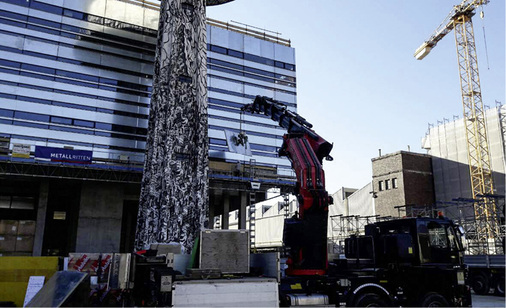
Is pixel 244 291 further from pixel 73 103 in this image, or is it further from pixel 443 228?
pixel 73 103

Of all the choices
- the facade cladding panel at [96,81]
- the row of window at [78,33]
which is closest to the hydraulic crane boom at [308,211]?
the facade cladding panel at [96,81]

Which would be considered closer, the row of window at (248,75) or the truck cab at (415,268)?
the truck cab at (415,268)

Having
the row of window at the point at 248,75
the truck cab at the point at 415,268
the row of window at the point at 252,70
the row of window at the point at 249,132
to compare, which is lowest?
the truck cab at the point at 415,268

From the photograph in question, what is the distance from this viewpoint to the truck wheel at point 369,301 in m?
11.8

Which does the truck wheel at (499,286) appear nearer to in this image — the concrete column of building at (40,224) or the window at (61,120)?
the concrete column of building at (40,224)

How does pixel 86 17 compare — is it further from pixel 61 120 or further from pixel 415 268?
pixel 415 268

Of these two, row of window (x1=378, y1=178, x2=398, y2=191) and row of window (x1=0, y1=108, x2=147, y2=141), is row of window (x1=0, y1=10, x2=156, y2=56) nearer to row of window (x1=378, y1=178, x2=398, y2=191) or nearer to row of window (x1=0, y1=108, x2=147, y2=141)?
row of window (x1=0, y1=108, x2=147, y2=141)

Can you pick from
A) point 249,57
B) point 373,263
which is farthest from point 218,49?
point 373,263

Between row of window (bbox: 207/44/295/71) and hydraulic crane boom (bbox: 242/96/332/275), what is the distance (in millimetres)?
31600

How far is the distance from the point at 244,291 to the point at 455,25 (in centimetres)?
Result: 6842

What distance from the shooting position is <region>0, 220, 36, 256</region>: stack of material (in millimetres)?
31016

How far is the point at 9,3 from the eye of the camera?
36.0 metres

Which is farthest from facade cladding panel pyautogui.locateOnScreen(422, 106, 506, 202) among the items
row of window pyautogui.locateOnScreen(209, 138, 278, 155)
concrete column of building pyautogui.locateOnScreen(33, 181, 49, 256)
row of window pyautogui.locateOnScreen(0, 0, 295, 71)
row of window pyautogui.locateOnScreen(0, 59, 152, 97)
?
concrete column of building pyautogui.locateOnScreen(33, 181, 49, 256)

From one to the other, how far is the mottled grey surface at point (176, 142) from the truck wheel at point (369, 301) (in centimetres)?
1667
